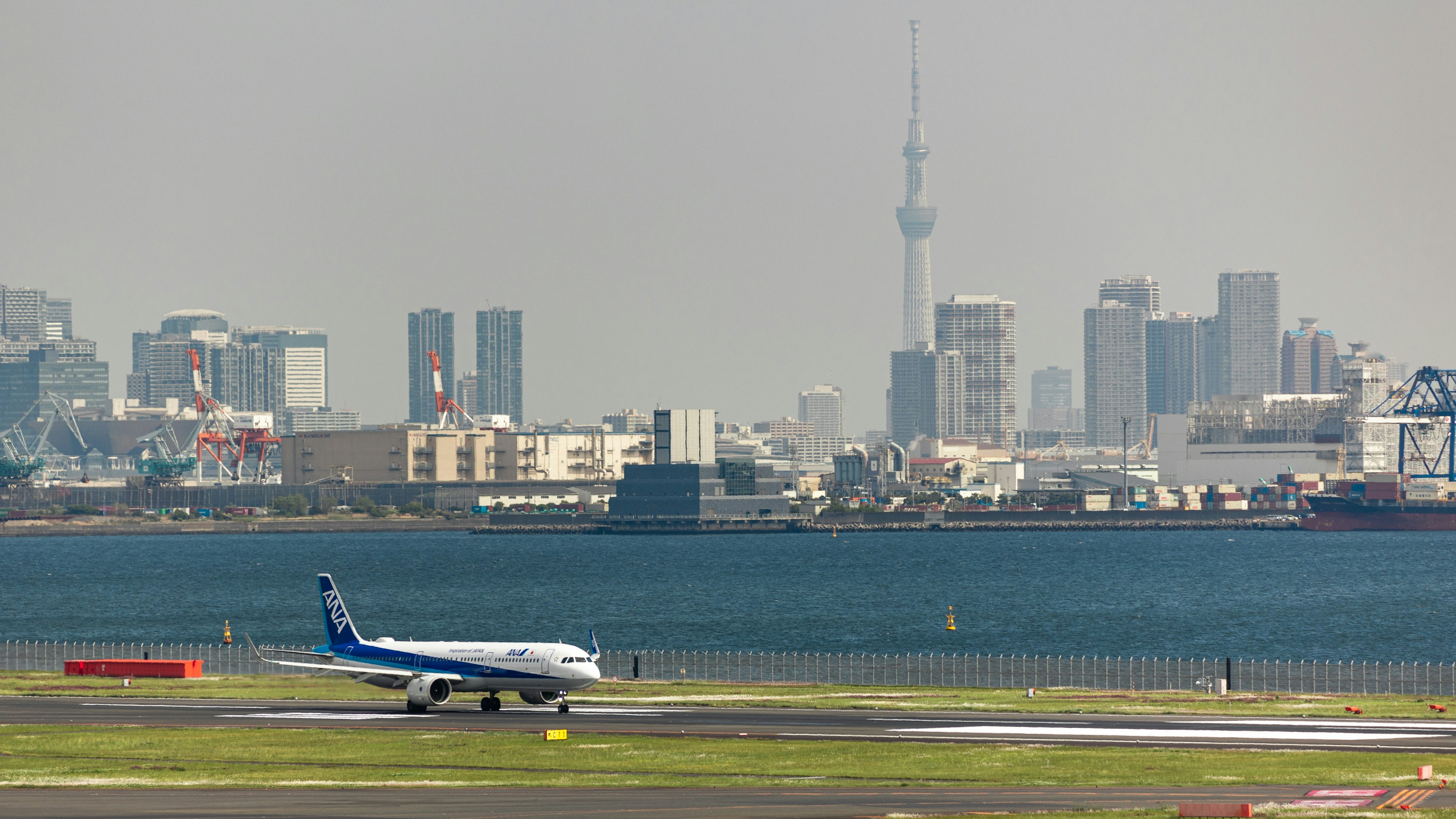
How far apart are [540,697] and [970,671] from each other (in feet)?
85.0

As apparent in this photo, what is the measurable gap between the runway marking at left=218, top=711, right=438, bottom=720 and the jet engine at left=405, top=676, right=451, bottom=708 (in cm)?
53

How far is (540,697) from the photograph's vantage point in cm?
7406

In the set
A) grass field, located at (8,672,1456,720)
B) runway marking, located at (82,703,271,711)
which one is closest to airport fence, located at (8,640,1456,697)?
grass field, located at (8,672,1456,720)

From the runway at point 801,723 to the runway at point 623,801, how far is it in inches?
484

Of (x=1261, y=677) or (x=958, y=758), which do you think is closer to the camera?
(x=958, y=758)

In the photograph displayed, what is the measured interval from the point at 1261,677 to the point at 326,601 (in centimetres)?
4918

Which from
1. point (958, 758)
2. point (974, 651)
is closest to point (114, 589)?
point (974, 651)

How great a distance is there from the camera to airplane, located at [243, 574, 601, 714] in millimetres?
72250

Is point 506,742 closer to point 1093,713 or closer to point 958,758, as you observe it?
point 958,758

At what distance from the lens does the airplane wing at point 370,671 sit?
73.6 m

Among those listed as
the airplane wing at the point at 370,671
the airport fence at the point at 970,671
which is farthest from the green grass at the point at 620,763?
the airport fence at the point at 970,671

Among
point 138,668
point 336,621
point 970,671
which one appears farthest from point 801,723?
point 138,668

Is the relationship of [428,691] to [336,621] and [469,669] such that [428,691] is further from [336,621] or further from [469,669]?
[336,621]

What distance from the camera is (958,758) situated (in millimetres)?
56688
